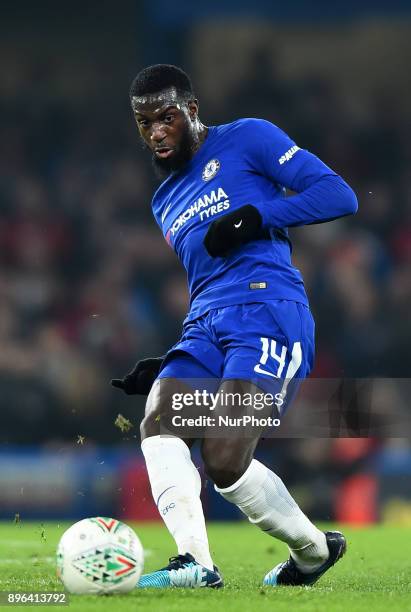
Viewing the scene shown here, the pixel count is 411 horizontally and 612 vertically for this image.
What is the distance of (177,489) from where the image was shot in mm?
4211

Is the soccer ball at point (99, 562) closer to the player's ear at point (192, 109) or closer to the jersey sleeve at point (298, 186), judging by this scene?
the jersey sleeve at point (298, 186)

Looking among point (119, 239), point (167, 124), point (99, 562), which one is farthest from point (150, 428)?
point (119, 239)

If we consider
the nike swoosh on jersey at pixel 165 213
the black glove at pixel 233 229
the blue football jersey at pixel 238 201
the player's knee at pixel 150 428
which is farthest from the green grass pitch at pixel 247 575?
the nike swoosh on jersey at pixel 165 213

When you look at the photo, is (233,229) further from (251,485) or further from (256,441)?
(251,485)

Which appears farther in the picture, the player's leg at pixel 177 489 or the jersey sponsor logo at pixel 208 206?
the jersey sponsor logo at pixel 208 206

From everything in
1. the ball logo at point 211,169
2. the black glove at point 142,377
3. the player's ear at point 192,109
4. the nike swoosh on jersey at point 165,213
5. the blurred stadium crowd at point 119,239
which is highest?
the player's ear at point 192,109

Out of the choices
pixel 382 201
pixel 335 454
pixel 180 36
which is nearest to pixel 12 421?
pixel 335 454

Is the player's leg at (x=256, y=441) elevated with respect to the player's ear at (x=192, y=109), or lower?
lower

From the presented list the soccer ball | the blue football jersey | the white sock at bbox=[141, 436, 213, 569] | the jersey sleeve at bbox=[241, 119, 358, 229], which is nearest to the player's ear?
the blue football jersey

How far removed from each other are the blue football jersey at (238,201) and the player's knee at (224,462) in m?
0.56

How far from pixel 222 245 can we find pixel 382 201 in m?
9.30

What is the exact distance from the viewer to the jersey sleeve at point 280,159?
14.9ft

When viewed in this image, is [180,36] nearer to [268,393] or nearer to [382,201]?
[382,201]

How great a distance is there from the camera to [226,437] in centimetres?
425
